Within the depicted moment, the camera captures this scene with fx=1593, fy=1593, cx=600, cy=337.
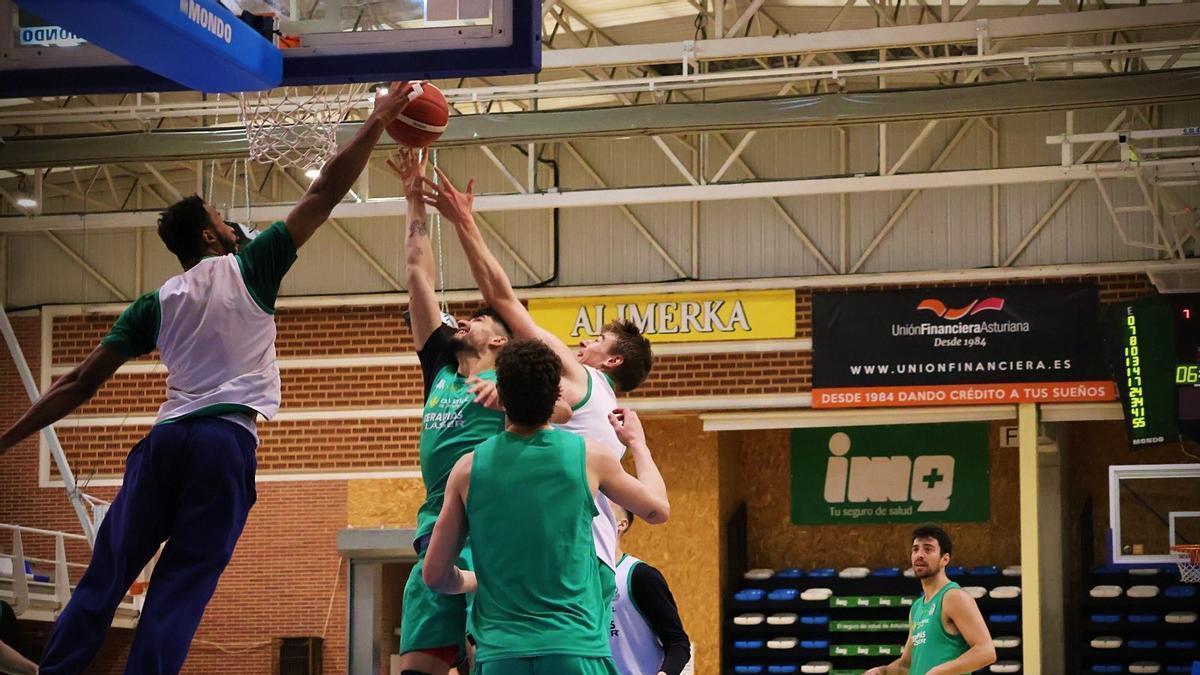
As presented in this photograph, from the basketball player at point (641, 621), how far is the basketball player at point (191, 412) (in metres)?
2.35

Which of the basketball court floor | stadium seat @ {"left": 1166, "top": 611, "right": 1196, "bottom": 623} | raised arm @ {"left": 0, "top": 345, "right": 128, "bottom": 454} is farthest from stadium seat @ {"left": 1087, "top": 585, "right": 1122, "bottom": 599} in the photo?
raised arm @ {"left": 0, "top": 345, "right": 128, "bottom": 454}

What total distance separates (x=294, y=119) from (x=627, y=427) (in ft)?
11.3

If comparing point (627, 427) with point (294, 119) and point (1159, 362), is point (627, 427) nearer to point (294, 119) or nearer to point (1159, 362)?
point (294, 119)

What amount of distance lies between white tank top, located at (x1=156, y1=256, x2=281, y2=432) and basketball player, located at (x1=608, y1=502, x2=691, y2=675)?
7.71 feet

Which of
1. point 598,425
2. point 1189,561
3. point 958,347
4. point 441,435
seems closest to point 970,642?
point 598,425

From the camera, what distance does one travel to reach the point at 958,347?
1934 cm

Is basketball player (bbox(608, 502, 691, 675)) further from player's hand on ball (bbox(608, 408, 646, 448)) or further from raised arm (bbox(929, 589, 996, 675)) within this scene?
raised arm (bbox(929, 589, 996, 675))

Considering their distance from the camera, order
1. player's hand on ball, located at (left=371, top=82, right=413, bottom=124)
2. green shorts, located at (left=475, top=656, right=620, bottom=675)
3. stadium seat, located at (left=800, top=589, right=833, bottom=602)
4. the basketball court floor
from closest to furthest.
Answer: green shorts, located at (left=475, top=656, right=620, bottom=675) → player's hand on ball, located at (left=371, top=82, right=413, bottom=124) → the basketball court floor → stadium seat, located at (left=800, top=589, right=833, bottom=602)

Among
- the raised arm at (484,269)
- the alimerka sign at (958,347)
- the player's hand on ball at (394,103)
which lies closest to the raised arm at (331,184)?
the player's hand on ball at (394,103)

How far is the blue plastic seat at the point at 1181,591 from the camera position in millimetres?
19188

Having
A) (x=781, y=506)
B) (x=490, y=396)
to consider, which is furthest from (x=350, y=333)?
(x=490, y=396)

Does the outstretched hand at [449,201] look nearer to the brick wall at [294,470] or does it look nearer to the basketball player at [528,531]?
the basketball player at [528,531]

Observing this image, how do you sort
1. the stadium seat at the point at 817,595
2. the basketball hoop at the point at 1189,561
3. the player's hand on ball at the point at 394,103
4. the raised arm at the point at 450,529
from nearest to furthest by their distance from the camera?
1. the raised arm at the point at 450,529
2. the player's hand on ball at the point at 394,103
3. the basketball hoop at the point at 1189,561
4. the stadium seat at the point at 817,595

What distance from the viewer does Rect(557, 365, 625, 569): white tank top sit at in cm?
562
